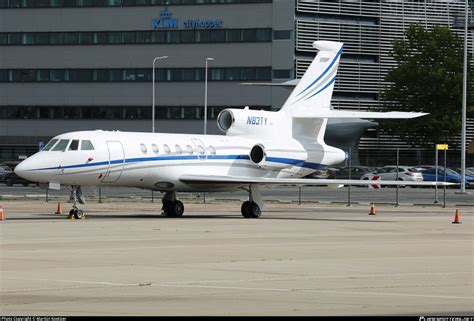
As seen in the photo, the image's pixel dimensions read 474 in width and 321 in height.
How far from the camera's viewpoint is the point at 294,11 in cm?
9038

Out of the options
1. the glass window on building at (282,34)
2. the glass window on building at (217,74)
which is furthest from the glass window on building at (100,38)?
the glass window on building at (282,34)

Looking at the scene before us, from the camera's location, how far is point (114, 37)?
313 feet

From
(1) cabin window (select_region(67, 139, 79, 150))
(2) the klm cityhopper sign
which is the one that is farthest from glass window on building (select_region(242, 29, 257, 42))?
(1) cabin window (select_region(67, 139, 79, 150))

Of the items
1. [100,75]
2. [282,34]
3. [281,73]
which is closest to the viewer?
[281,73]

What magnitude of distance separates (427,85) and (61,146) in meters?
64.1

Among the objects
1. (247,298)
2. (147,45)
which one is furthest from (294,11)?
(247,298)

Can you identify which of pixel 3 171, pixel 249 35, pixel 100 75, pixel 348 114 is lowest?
pixel 3 171

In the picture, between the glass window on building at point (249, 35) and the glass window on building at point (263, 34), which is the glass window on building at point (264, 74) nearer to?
the glass window on building at point (263, 34)

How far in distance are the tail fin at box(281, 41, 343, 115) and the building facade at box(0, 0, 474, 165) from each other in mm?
48557

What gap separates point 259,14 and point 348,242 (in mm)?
67489

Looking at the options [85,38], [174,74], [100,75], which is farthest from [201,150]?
[85,38]

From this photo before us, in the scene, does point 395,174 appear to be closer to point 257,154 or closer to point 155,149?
point 257,154

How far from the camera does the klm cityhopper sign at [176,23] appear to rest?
92.7 metres

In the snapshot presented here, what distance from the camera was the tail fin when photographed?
1620 inches
